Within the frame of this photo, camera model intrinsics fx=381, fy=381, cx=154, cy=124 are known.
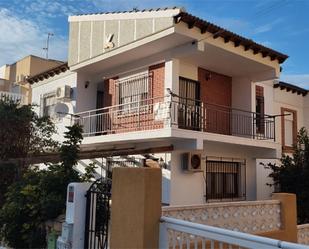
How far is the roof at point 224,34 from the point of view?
13047mm

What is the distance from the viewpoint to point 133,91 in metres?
16.3

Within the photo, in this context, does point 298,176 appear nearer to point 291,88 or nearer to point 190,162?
point 190,162

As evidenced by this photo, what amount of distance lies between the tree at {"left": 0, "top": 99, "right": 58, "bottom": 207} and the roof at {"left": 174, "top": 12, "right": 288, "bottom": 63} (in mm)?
6034

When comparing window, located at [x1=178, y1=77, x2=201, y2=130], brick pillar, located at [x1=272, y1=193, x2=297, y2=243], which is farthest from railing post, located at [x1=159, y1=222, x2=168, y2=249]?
window, located at [x1=178, y1=77, x2=201, y2=130]

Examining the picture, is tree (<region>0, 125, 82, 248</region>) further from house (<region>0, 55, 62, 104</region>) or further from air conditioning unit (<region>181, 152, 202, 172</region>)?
house (<region>0, 55, 62, 104</region>)

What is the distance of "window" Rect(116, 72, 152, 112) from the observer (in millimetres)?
15633

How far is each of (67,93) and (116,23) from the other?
14.2 feet

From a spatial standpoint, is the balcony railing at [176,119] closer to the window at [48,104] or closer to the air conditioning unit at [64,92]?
the air conditioning unit at [64,92]

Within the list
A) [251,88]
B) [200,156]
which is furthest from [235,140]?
[251,88]

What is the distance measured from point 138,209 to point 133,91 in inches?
434

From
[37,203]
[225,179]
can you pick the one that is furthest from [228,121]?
[37,203]

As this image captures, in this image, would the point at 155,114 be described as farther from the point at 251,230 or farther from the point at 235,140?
the point at 251,230

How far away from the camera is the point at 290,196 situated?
10.6m

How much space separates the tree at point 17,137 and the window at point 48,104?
6813 millimetres
